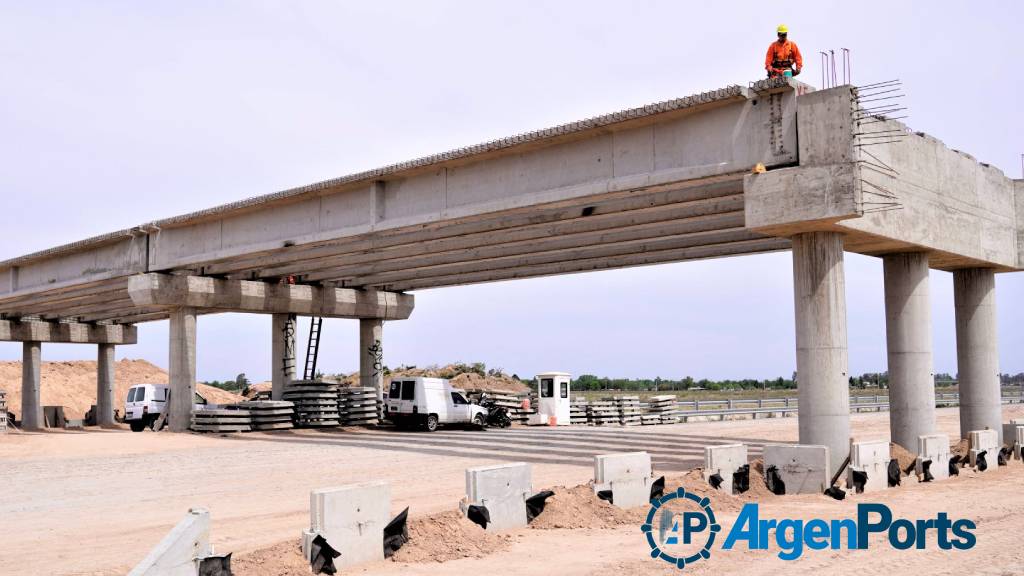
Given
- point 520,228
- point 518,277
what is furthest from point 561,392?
point 520,228

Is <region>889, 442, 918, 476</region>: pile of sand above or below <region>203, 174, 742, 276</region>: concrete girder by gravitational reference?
below

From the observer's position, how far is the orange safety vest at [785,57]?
16750 mm

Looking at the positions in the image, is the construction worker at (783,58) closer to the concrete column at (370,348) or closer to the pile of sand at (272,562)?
the pile of sand at (272,562)

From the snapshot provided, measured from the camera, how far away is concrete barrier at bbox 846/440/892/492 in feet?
48.5

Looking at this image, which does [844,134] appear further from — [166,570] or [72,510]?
[72,510]

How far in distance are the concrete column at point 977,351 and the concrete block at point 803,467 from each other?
947cm

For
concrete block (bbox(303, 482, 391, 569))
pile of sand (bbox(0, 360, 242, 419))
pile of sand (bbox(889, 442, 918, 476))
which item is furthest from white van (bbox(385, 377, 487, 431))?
pile of sand (bbox(0, 360, 242, 419))

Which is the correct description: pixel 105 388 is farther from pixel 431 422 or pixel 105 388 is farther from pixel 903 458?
pixel 903 458

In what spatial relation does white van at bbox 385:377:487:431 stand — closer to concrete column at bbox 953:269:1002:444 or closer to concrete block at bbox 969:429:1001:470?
concrete column at bbox 953:269:1002:444

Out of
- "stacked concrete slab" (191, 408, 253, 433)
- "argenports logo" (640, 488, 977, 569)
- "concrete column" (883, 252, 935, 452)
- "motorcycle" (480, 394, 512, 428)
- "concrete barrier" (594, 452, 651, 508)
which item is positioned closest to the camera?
"argenports logo" (640, 488, 977, 569)

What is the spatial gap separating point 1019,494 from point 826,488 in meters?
2.97

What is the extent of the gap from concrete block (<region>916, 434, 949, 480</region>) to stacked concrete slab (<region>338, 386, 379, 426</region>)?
23.5 m

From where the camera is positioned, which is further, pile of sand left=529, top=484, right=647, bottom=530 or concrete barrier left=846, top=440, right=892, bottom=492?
concrete barrier left=846, top=440, right=892, bottom=492

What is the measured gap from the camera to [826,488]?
575 inches
